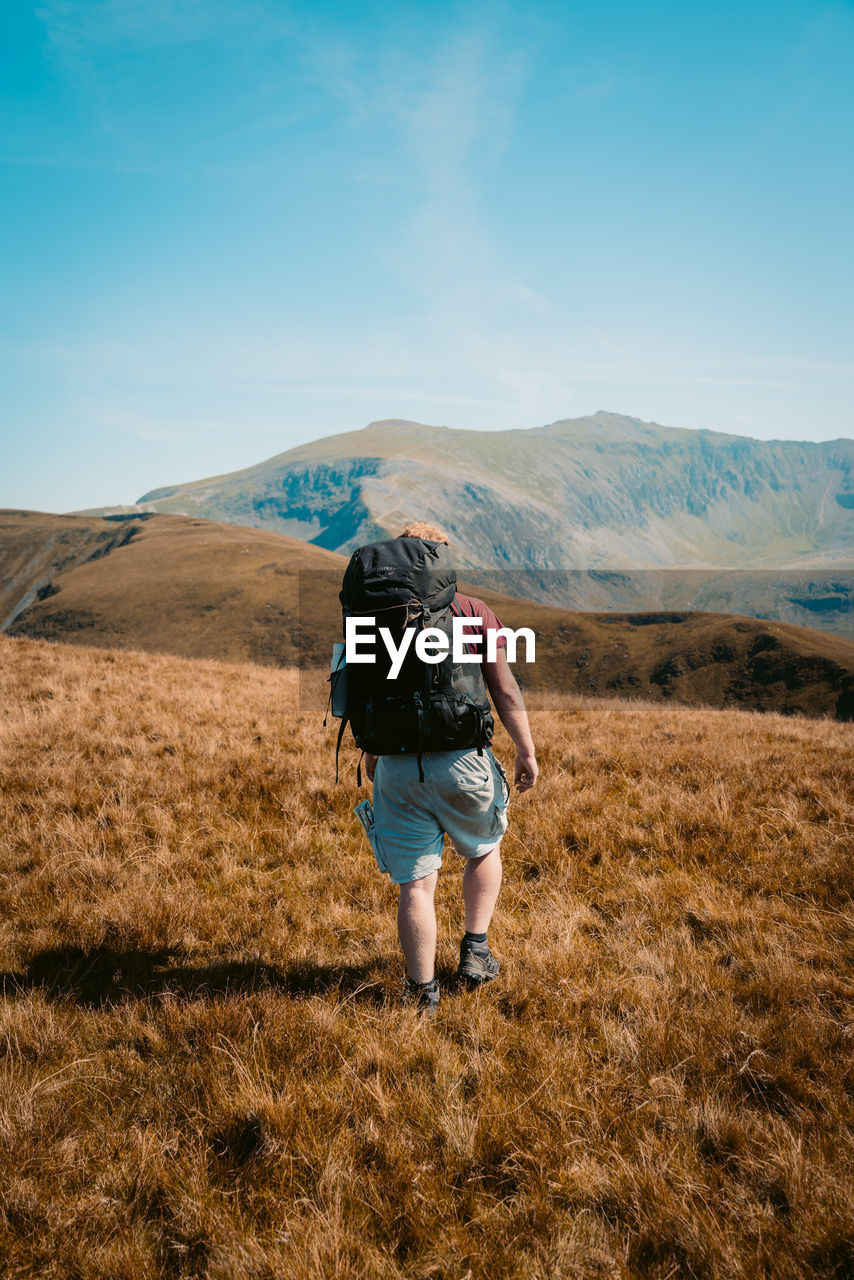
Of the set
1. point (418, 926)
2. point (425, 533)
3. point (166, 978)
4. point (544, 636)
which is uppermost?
point (425, 533)

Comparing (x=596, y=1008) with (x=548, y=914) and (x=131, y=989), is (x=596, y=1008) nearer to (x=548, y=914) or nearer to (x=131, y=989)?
(x=548, y=914)

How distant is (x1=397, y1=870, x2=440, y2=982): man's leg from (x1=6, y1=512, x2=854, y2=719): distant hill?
13476 centimetres

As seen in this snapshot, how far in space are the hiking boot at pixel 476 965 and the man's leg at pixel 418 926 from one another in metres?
0.27

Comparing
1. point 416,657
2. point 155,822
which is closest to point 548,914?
point 416,657

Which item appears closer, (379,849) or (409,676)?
(409,676)

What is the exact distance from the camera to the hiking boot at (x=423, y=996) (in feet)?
10.5

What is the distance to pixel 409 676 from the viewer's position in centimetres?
315

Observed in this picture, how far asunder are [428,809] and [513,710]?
719 mm

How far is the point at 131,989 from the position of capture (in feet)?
11.3

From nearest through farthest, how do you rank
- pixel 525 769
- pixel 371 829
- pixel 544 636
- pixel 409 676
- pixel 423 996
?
pixel 409 676 → pixel 423 996 → pixel 371 829 → pixel 525 769 → pixel 544 636

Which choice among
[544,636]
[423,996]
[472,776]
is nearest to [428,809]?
[472,776]

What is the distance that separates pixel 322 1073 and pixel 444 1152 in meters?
0.67

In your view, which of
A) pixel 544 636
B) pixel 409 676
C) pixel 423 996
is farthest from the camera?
pixel 544 636

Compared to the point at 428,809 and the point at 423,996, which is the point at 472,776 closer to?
the point at 428,809
